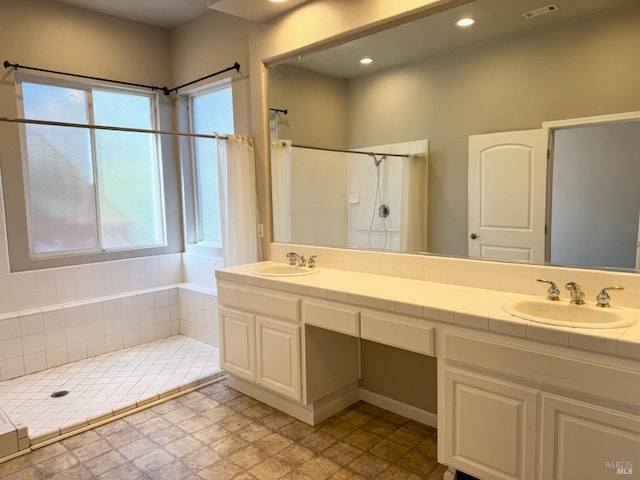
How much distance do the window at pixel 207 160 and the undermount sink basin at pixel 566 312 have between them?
300 cm

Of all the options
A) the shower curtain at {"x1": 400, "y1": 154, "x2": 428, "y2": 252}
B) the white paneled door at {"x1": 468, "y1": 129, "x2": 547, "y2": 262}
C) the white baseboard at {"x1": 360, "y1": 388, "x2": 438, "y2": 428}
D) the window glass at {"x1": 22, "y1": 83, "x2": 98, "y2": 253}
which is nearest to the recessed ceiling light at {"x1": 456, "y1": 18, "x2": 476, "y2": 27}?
the white paneled door at {"x1": 468, "y1": 129, "x2": 547, "y2": 262}

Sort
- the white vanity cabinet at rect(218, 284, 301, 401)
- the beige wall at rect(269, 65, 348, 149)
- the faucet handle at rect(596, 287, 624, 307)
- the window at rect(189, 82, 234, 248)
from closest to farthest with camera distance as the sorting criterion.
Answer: the faucet handle at rect(596, 287, 624, 307) < the white vanity cabinet at rect(218, 284, 301, 401) < the beige wall at rect(269, 65, 348, 149) < the window at rect(189, 82, 234, 248)

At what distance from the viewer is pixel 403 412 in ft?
9.14

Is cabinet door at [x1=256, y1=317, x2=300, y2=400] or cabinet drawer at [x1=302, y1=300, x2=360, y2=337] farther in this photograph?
cabinet door at [x1=256, y1=317, x2=300, y2=400]

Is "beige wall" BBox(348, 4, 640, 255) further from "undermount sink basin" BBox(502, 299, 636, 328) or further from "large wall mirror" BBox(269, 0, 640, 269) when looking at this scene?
"undermount sink basin" BBox(502, 299, 636, 328)

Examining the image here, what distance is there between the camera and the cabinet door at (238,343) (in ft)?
9.34

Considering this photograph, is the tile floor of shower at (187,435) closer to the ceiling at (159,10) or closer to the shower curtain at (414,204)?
the shower curtain at (414,204)

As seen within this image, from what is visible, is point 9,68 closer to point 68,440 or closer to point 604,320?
point 68,440

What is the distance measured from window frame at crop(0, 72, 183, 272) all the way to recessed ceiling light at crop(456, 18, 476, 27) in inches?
121

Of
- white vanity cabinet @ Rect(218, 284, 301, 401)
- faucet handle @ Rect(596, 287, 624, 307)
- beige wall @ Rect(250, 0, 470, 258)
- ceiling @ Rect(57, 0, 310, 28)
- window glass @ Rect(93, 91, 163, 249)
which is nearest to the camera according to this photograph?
faucet handle @ Rect(596, 287, 624, 307)

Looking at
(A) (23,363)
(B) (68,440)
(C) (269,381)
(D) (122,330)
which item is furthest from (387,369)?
(A) (23,363)

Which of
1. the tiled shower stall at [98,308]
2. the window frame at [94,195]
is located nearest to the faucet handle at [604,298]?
the tiled shower stall at [98,308]

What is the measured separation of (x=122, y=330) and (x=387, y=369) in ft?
8.25

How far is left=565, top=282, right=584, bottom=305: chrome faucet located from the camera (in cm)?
190
